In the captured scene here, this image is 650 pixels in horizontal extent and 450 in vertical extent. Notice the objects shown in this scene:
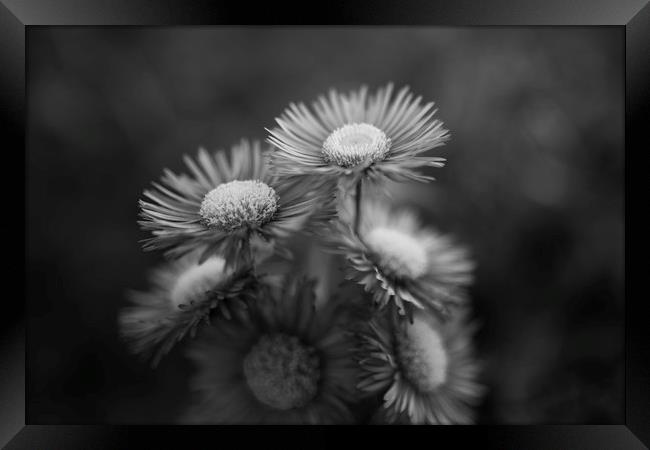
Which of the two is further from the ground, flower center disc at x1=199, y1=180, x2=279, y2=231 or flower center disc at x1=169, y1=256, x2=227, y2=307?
flower center disc at x1=199, y1=180, x2=279, y2=231

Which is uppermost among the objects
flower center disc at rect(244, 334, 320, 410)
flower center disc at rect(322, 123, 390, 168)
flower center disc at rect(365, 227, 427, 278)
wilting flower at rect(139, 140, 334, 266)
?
flower center disc at rect(322, 123, 390, 168)

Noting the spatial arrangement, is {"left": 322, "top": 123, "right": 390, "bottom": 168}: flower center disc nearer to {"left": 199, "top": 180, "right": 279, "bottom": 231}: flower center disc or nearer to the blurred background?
{"left": 199, "top": 180, "right": 279, "bottom": 231}: flower center disc

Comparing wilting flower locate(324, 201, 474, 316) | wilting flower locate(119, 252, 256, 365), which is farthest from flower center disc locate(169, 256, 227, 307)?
wilting flower locate(324, 201, 474, 316)

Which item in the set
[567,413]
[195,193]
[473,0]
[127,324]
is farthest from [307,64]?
[567,413]

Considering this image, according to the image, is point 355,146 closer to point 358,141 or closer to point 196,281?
point 358,141

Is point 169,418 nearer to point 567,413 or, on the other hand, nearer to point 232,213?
point 232,213

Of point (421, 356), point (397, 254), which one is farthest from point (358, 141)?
point (421, 356)
